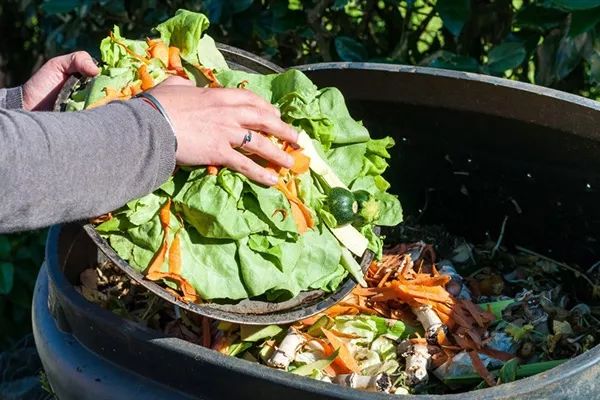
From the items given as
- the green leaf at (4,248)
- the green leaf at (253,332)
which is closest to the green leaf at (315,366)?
the green leaf at (253,332)

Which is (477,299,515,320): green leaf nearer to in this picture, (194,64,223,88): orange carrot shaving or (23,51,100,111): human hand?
(194,64,223,88): orange carrot shaving

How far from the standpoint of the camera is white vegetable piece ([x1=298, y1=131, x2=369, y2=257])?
6.93 ft

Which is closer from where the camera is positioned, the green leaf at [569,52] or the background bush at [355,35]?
the green leaf at [569,52]

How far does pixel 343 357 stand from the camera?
7.23ft

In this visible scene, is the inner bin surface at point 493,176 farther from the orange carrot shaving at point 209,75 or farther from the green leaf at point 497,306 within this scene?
the orange carrot shaving at point 209,75

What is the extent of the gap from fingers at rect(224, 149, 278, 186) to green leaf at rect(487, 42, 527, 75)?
1244 millimetres

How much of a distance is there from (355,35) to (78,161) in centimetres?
223

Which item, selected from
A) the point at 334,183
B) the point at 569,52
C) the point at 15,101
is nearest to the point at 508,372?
the point at 334,183

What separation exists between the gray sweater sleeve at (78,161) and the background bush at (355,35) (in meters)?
1.44

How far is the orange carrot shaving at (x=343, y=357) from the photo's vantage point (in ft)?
7.22

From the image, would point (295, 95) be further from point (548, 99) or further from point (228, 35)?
point (228, 35)

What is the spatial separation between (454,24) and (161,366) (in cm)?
157

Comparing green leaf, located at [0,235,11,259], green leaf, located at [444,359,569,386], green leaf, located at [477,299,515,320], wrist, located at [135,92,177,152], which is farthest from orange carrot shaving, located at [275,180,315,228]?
green leaf, located at [0,235,11,259]

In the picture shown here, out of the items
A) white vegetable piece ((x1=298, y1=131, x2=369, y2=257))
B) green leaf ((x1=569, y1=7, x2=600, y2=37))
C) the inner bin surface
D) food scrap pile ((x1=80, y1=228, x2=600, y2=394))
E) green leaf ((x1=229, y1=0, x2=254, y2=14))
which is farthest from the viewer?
green leaf ((x1=229, y1=0, x2=254, y2=14))
